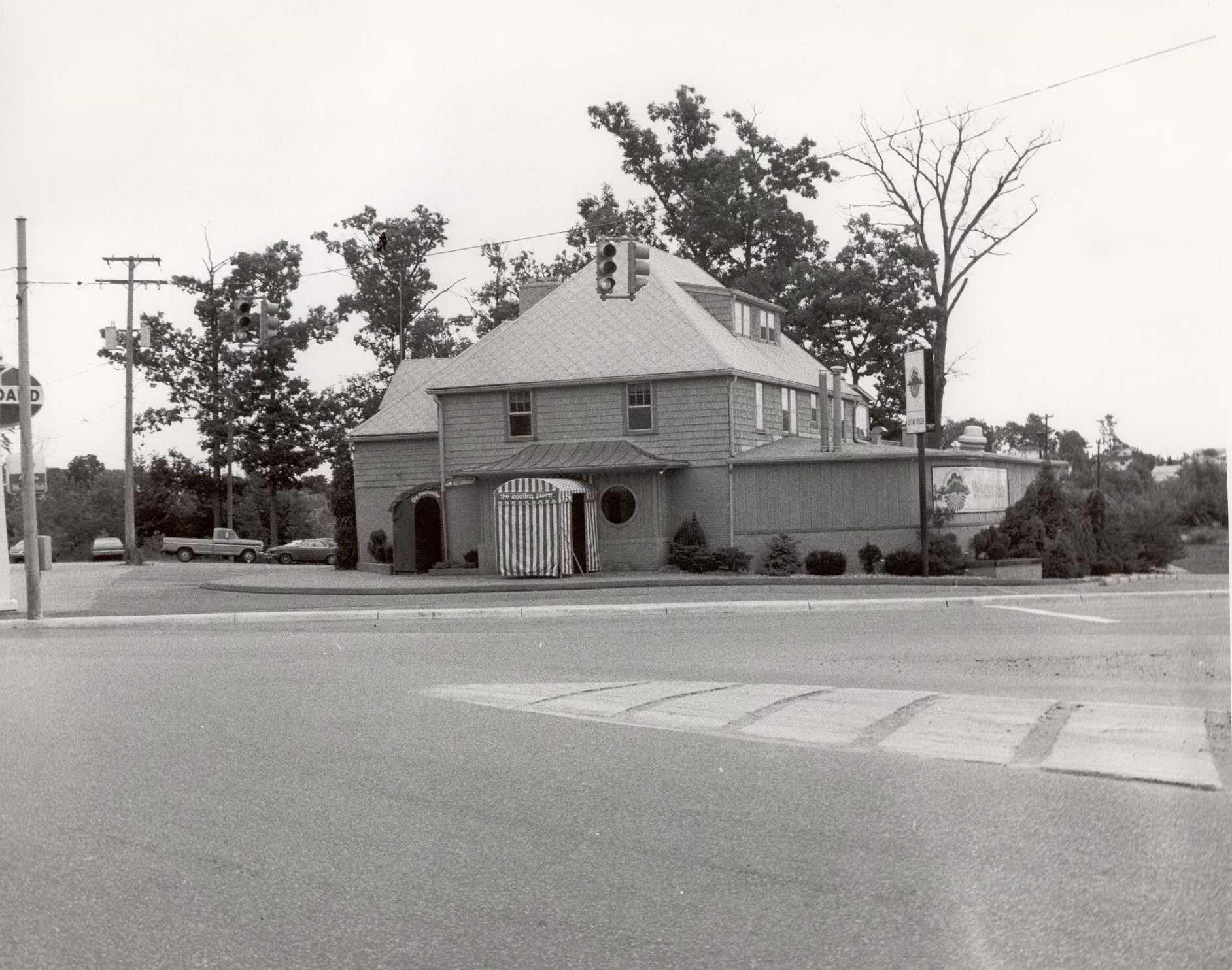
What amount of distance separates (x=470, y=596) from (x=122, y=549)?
15.9 metres

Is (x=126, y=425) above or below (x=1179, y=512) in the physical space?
above

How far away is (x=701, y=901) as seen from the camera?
596 centimetres

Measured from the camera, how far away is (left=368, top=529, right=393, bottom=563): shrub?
41531 mm

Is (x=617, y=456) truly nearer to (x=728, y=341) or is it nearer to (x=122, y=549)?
(x=728, y=341)

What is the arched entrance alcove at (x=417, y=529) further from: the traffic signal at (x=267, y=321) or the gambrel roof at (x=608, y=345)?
the traffic signal at (x=267, y=321)

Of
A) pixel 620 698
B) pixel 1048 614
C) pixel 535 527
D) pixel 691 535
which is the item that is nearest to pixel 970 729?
pixel 620 698

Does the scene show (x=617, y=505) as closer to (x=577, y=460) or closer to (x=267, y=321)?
(x=577, y=460)

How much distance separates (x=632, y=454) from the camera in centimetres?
3609

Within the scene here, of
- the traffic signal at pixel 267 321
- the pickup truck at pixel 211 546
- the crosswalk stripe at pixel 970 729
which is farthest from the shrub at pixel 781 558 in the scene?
the pickup truck at pixel 211 546

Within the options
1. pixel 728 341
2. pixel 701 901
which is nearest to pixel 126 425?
pixel 728 341

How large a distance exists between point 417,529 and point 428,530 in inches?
32.1

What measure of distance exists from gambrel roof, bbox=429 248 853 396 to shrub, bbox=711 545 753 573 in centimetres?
501

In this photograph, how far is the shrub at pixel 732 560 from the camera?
34062 mm

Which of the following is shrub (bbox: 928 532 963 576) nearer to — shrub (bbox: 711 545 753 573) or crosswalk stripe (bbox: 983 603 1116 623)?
shrub (bbox: 711 545 753 573)
